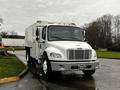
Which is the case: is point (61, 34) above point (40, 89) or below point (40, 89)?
above

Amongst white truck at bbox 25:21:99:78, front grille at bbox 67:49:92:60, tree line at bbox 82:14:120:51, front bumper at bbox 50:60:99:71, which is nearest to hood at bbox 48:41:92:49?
white truck at bbox 25:21:99:78

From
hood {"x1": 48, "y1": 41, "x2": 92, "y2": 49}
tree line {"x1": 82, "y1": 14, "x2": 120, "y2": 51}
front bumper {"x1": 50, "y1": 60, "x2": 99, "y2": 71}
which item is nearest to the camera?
front bumper {"x1": 50, "y1": 60, "x2": 99, "y2": 71}

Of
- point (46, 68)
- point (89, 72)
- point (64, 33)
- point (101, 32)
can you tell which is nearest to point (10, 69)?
point (46, 68)

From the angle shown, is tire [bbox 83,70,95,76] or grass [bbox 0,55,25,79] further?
tire [bbox 83,70,95,76]

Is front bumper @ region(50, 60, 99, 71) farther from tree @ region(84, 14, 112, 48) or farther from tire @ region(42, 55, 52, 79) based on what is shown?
tree @ region(84, 14, 112, 48)

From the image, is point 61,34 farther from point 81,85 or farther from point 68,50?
point 81,85

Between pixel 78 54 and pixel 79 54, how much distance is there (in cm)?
5

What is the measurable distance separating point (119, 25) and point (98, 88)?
298 feet

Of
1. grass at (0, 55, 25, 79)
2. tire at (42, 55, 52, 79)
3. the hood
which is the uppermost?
the hood

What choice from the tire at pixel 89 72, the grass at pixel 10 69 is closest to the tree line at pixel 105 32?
the grass at pixel 10 69

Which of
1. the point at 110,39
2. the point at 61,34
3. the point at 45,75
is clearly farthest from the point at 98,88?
the point at 110,39

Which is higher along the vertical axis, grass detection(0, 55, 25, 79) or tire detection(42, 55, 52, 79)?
tire detection(42, 55, 52, 79)

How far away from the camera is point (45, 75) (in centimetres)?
1242

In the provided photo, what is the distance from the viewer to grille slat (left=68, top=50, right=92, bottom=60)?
465 inches
